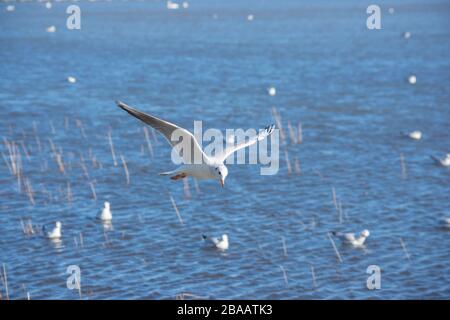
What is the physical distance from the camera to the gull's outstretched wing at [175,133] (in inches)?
556

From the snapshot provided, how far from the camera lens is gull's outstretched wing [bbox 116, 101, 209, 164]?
14.1 meters

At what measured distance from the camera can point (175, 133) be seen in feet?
48.8

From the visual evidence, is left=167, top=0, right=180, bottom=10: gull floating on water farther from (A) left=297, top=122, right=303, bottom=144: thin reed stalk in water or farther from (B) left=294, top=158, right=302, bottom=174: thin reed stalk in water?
(B) left=294, top=158, right=302, bottom=174: thin reed stalk in water

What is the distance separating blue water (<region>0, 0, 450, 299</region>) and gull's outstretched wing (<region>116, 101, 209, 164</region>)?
6.60 meters

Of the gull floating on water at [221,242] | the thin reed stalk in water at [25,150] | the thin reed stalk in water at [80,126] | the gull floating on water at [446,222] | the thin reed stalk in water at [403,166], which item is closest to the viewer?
the gull floating on water at [221,242]

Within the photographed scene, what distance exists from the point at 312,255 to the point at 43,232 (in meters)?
7.32

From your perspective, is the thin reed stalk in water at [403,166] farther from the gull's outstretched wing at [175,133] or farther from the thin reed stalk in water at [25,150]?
the gull's outstretched wing at [175,133]

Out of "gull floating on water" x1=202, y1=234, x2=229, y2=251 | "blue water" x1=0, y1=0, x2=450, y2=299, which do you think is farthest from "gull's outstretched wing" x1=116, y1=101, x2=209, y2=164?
"gull floating on water" x1=202, y1=234, x2=229, y2=251

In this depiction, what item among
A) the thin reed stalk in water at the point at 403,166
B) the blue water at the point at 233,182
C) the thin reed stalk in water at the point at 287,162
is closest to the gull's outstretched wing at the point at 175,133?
the blue water at the point at 233,182

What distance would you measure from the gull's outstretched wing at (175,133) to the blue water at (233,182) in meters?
6.60

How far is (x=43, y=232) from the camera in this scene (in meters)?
25.1

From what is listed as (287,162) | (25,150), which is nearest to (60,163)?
(25,150)

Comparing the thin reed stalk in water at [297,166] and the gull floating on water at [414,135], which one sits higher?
the gull floating on water at [414,135]
